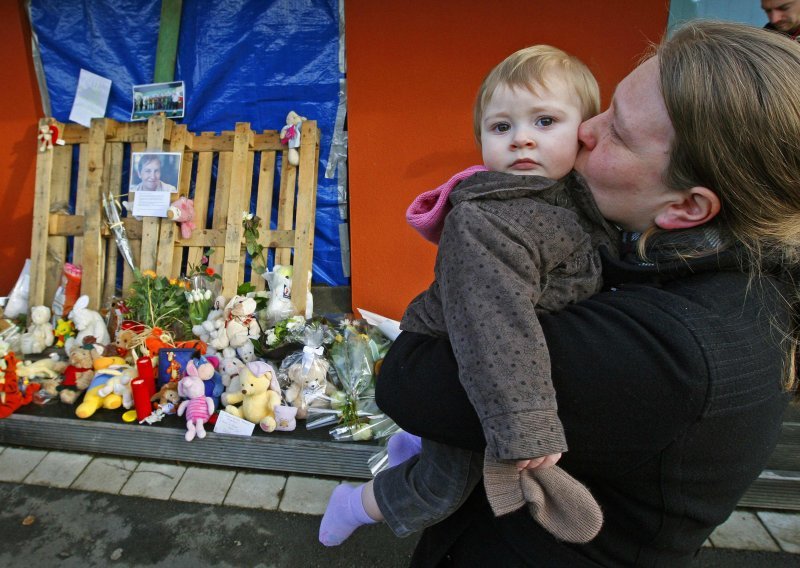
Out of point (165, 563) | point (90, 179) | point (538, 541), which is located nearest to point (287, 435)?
point (165, 563)

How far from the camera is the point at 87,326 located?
12.8ft

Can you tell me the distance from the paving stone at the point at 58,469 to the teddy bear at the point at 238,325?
3.39ft

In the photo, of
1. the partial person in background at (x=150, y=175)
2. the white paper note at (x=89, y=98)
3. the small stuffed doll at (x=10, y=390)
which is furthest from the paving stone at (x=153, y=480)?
the white paper note at (x=89, y=98)

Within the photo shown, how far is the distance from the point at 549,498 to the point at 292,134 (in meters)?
3.60

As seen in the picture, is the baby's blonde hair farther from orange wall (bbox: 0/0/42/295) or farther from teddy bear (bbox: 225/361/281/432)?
orange wall (bbox: 0/0/42/295)

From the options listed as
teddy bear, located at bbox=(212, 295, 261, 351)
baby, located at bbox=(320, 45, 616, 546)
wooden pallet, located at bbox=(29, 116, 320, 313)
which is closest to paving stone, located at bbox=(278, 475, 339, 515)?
teddy bear, located at bbox=(212, 295, 261, 351)

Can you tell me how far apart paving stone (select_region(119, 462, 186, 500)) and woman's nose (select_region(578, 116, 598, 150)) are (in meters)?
2.77

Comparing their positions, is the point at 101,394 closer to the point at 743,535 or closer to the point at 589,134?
the point at 589,134

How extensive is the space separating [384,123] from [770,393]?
3.38 metres

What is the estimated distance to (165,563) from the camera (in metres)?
2.27

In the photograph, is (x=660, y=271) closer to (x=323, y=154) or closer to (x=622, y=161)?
(x=622, y=161)

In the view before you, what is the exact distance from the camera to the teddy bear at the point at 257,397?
287 cm

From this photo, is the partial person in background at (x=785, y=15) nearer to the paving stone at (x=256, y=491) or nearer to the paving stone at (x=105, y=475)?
the paving stone at (x=256, y=491)

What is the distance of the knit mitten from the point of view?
2.73 ft
